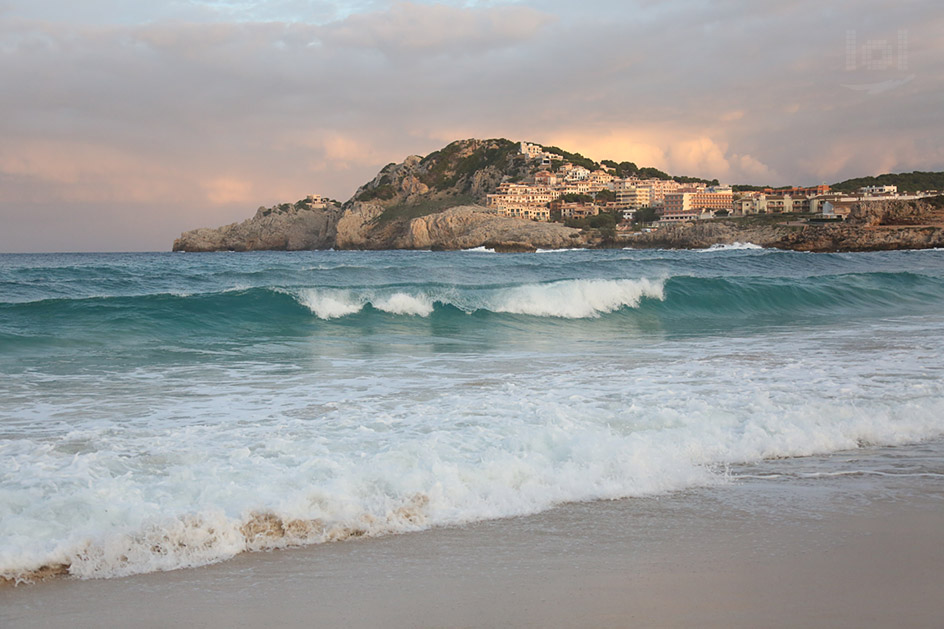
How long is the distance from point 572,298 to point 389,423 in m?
12.8

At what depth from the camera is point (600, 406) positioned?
6.34m

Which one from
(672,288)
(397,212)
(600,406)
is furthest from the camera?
(397,212)

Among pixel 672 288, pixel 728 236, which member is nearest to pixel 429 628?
pixel 672 288

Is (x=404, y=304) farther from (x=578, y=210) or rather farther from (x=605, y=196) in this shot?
(x=605, y=196)

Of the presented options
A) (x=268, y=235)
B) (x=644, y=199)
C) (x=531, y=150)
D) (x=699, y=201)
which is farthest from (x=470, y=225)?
(x=531, y=150)

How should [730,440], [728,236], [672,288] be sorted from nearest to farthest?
[730,440]
[672,288]
[728,236]

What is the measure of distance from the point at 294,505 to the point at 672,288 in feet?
58.8

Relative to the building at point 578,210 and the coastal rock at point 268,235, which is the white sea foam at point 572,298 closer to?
the building at point 578,210

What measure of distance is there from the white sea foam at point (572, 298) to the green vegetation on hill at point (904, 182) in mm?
123838

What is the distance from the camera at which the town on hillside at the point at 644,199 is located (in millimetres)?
112375

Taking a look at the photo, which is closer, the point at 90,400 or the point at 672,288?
the point at 90,400

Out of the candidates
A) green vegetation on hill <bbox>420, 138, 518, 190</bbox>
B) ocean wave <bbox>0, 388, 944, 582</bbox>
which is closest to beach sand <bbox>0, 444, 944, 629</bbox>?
ocean wave <bbox>0, 388, 944, 582</bbox>

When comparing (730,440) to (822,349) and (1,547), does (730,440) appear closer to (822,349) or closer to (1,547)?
(1,547)

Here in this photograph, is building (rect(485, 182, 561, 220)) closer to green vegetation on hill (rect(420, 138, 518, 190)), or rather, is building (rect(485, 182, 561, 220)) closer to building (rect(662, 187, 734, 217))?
green vegetation on hill (rect(420, 138, 518, 190))
